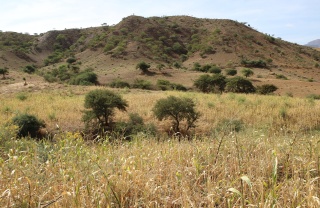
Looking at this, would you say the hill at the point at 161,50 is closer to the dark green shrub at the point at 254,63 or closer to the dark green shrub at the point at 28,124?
the dark green shrub at the point at 254,63

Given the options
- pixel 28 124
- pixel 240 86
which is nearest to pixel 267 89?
pixel 240 86

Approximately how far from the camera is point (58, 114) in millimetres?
20234

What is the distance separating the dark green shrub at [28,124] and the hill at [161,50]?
36335mm

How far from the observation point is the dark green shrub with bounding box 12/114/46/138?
53.2 ft

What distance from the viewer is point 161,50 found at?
8175 cm

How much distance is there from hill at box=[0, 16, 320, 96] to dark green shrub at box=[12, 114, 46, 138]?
36.3 meters

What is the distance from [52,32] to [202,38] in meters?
58.4

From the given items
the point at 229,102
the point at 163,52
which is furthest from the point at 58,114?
the point at 163,52

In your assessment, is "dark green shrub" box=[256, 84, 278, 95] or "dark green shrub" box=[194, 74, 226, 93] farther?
"dark green shrub" box=[194, 74, 226, 93]

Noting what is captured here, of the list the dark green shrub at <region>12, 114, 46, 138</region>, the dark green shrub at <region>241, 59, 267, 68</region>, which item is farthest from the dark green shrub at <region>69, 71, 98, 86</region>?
the dark green shrub at <region>241, 59, 267, 68</region>

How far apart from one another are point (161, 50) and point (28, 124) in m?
68.2

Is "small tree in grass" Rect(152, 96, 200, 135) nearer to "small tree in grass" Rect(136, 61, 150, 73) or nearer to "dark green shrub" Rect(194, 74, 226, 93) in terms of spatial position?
"dark green shrub" Rect(194, 74, 226, 93)

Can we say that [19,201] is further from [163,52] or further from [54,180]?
[163,52]

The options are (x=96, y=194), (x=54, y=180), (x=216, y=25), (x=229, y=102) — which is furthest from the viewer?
(x=216, y=25)
